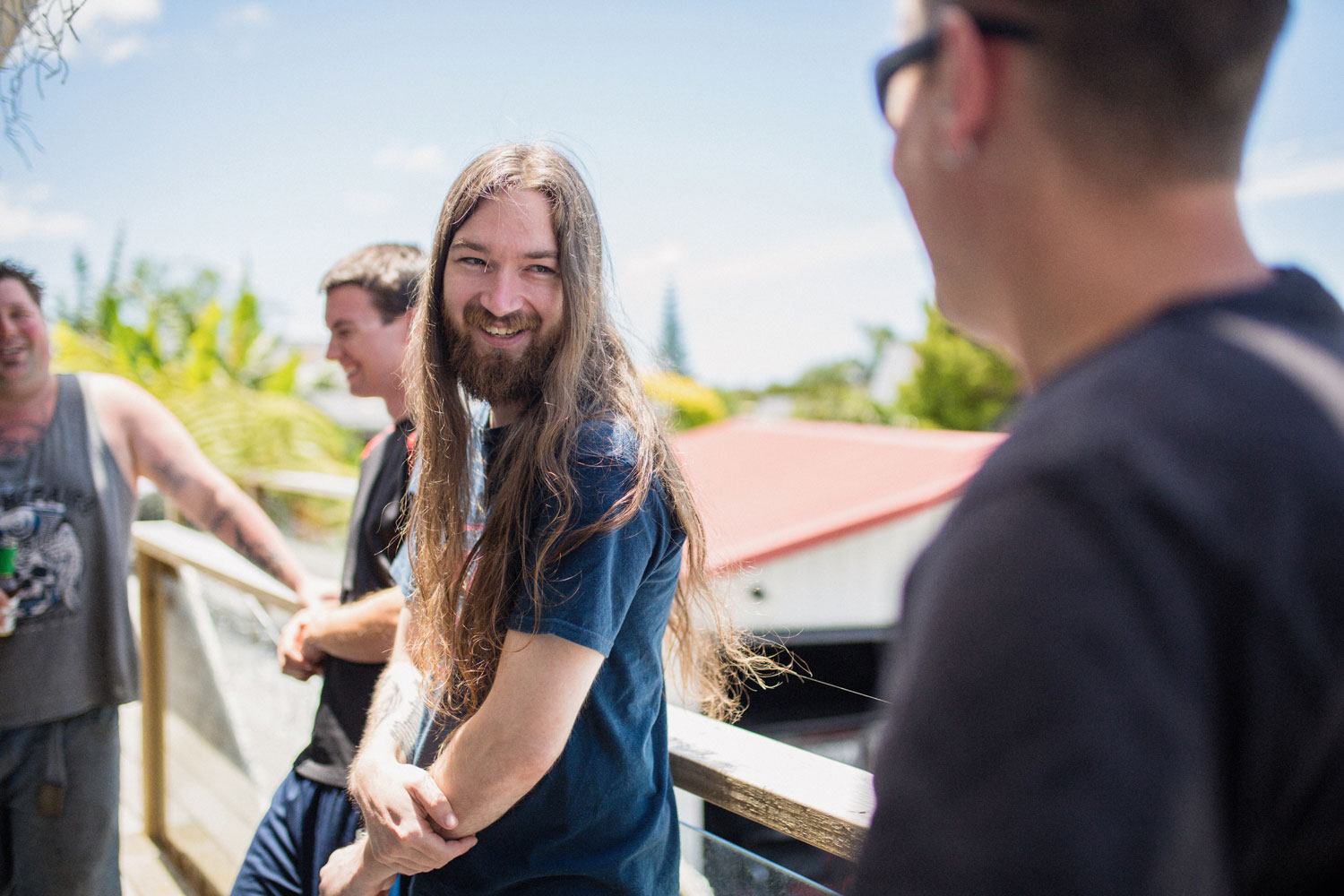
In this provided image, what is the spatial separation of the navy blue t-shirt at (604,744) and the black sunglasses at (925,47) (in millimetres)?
638

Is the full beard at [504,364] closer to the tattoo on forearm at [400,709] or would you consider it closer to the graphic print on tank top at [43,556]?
the tattoo on forearm at [400,709]

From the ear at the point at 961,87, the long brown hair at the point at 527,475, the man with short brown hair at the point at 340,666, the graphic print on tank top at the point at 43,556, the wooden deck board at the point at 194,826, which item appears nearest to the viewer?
the ear at the point at 961,87

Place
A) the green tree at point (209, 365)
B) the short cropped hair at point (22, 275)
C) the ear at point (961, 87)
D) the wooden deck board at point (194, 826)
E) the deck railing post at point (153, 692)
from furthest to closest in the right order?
the green tree at point (209, 365)
the deck railing post at point (153, 692)
the wooden deck board at point (194, 826)
the short cropped hair at point (22, 275)
the ear at point (961, 87)

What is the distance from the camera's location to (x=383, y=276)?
6.89 ft

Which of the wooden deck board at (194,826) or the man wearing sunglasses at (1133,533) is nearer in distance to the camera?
the man wearing sunglasses at (1133,533)

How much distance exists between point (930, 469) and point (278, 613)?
51.7 feet

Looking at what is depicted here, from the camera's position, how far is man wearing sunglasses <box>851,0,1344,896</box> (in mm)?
403

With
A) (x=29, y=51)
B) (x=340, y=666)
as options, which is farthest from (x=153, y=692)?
(x=29, y=51)

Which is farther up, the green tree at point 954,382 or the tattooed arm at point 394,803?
the tattooed arm at point 394,803

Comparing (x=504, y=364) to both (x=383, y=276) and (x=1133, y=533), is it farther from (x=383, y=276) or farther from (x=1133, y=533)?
(x=1133, y=533)

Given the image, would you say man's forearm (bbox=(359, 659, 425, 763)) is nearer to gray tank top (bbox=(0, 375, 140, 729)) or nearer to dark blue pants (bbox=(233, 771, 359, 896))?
dark blue pants (bbox=(233, 771, 359, 896))

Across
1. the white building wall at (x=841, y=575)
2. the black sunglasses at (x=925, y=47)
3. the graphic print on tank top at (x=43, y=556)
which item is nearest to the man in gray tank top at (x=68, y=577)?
the graphic print on tank top at (x=43, y=556)

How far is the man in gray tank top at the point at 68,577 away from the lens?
78.4 inches

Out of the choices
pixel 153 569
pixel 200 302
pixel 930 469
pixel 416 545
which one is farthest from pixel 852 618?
pixel 416 545
